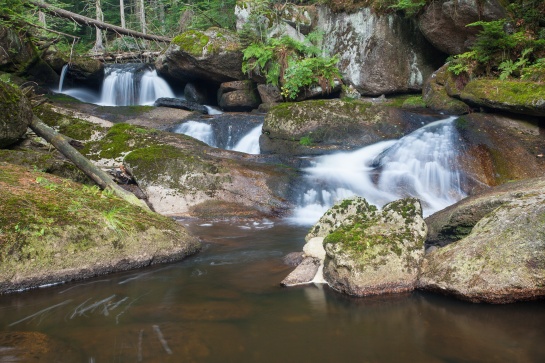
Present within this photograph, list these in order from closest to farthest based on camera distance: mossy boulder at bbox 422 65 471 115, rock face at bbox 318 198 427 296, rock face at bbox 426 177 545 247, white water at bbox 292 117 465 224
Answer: rock face at bbox 318 198 427 296 → rock face at bbox 426 177 545 247 → white water at bbox 292 117 465 224 → mossy boulder at bbox 422 65 471 115

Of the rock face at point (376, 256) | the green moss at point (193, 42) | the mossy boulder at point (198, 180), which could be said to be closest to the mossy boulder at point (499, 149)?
the mossy boulder at point (198, 180)

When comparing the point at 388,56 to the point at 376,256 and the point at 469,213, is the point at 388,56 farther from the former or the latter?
the point at 376,256

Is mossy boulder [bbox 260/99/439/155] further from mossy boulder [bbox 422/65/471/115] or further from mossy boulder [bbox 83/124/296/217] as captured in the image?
mossy boulder [bbox 83/124/296/217]

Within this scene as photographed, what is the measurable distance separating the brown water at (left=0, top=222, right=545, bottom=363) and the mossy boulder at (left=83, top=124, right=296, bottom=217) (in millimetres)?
3757

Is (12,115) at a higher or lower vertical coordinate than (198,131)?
higher

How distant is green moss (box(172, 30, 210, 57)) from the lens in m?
16.0

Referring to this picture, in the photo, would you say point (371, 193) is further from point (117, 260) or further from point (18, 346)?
point (18, 346)

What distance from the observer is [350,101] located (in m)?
12.4

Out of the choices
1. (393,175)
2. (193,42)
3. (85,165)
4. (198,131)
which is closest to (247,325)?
(85,165)

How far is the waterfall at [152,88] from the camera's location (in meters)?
18.0

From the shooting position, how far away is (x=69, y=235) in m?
4.49

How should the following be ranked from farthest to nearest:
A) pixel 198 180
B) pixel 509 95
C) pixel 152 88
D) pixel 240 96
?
pixel 152 88
pixel 240 96
pixel 509 95
pixel 198 180

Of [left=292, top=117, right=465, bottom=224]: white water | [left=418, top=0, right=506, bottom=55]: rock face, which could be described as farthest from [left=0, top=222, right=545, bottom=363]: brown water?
[left=418, top=0, right=506, bottom=55]: rock face

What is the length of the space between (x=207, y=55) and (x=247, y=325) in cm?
1407
